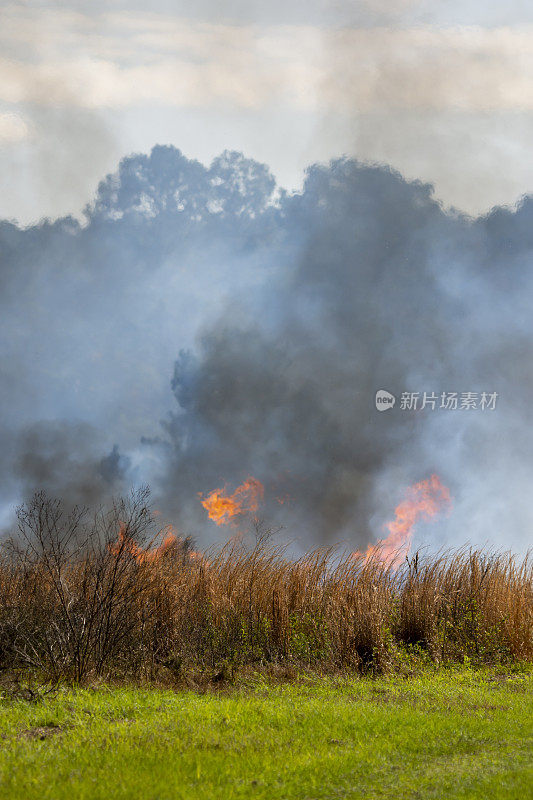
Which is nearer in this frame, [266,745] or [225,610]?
[266,745]

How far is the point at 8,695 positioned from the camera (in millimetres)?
8414

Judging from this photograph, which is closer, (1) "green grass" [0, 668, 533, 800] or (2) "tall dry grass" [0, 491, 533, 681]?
(1) "green grass" [0, 668, 533, 800]

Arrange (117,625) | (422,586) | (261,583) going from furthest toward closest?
(422,586), (261,583), (117,625)

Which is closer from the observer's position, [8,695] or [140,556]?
[8,695]

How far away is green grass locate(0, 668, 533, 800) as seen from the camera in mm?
5320

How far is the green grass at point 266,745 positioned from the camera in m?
5.32

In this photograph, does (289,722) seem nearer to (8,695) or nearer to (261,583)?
(8,695)

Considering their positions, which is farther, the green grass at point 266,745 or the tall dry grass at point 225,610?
the tall dry grass at point 225,610

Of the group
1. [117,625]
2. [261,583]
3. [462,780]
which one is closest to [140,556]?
[117,625]

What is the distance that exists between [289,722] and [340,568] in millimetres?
5711

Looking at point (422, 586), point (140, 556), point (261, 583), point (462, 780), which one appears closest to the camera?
point (462, 780)

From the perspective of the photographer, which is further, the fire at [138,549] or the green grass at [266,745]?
the fire at [138,549]

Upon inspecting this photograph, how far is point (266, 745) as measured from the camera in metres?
6.45

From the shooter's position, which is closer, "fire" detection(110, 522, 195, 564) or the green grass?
the green grass
